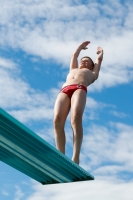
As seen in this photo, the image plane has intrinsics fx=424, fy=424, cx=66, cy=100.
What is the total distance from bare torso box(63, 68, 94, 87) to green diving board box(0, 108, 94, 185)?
1.88 meters

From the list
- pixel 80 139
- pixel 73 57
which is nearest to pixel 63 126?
pixel 80 139

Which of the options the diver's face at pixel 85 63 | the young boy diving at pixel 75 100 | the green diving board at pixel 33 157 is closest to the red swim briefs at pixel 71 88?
Answer: the young boy diving at pixel 75 100

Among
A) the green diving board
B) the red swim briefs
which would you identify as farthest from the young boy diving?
the green diving board

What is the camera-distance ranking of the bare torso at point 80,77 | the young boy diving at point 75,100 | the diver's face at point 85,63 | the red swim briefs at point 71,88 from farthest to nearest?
the diver's face at point 85,63
the bare torso at point 80,77
the red swim briefs at point 71,88
the young boy diving at point 75,100

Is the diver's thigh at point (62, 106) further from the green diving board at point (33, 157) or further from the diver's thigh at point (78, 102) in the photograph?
the green diving board at point (33, 157)

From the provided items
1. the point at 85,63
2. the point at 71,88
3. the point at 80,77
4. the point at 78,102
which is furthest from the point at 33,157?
the point at 85,63

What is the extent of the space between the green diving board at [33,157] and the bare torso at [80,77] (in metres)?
1.88

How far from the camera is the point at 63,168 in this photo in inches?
317

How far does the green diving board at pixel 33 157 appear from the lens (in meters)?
6.87

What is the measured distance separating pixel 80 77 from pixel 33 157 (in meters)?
2.07

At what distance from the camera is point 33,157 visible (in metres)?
7.88

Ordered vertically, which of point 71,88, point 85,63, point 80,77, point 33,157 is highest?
point 85,63

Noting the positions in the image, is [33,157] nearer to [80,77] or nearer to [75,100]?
[75,100]

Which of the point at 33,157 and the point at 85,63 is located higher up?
the point at 85,63
